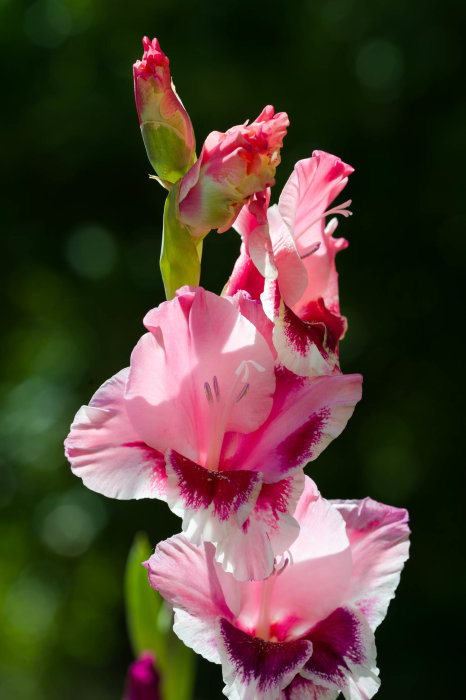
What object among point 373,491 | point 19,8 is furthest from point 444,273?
point 19,8

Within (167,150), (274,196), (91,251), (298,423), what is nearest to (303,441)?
(298,423)

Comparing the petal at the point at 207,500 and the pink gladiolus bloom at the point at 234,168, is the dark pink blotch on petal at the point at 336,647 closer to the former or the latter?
the petal at the point at 207,500

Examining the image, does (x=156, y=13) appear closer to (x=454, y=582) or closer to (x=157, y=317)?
(x=454, y=582)

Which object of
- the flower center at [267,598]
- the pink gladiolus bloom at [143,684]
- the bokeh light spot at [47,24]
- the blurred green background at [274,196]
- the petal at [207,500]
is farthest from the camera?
the bokeh light spot at [47,24]

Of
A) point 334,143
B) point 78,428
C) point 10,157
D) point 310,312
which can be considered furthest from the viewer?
point 10,157

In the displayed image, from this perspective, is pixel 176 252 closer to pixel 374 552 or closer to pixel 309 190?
pixel 309 190

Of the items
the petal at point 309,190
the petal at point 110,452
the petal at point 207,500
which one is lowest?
the petal at point 207,500

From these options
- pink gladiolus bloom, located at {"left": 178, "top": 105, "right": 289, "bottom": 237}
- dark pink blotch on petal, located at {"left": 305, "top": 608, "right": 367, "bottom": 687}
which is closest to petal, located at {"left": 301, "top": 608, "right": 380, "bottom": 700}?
dark pink blotch on petal, located at {"left": 305, "top": 608, "right": 367, "bottom": 687}

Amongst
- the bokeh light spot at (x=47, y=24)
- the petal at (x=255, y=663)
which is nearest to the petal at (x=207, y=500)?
the petal at (x=255, y=663)
